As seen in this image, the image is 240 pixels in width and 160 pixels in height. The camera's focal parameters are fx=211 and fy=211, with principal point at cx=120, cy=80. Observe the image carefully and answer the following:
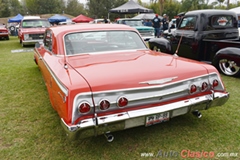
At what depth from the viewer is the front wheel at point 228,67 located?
16.6 feet

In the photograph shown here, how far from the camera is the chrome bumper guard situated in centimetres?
205

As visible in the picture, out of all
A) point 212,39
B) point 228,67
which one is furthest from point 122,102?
point 212,39

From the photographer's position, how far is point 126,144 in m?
2.66

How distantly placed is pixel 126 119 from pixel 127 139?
0.69 m

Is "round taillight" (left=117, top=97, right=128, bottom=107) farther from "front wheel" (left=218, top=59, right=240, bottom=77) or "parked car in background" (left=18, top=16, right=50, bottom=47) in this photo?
"parked car in background" (left=18, top=16, right=50, bottom=47)

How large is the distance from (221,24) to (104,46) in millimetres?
4142

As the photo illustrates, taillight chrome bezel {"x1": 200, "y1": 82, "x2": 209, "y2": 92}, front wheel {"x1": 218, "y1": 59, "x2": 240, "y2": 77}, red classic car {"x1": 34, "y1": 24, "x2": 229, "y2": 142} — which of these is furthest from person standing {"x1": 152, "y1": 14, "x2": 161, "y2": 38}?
taillight chrome bezel {"x1": 200, "y1": 82, "x2": 209, "y2": 92}

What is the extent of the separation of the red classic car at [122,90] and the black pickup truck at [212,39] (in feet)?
8.79

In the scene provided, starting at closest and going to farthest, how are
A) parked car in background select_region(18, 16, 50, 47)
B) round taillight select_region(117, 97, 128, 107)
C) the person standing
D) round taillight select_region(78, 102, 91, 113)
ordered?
round taillight select_region(78, 102, 91, 113) < round taillight select_region(117, 97, 128, 107) < parked car in background select_region(18, 16, 50, 47) < the person standing

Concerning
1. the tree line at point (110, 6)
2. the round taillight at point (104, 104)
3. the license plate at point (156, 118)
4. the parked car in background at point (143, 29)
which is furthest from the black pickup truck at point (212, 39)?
the tree line at point (110, 6)

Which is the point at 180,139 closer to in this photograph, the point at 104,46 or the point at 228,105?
the point at 228,105

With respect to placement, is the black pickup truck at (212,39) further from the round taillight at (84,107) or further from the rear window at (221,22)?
the round taillight at (84,107)

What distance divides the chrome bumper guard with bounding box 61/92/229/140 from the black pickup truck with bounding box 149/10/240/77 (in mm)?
2811

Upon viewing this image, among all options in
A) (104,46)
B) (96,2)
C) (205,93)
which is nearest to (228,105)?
(205,93)
